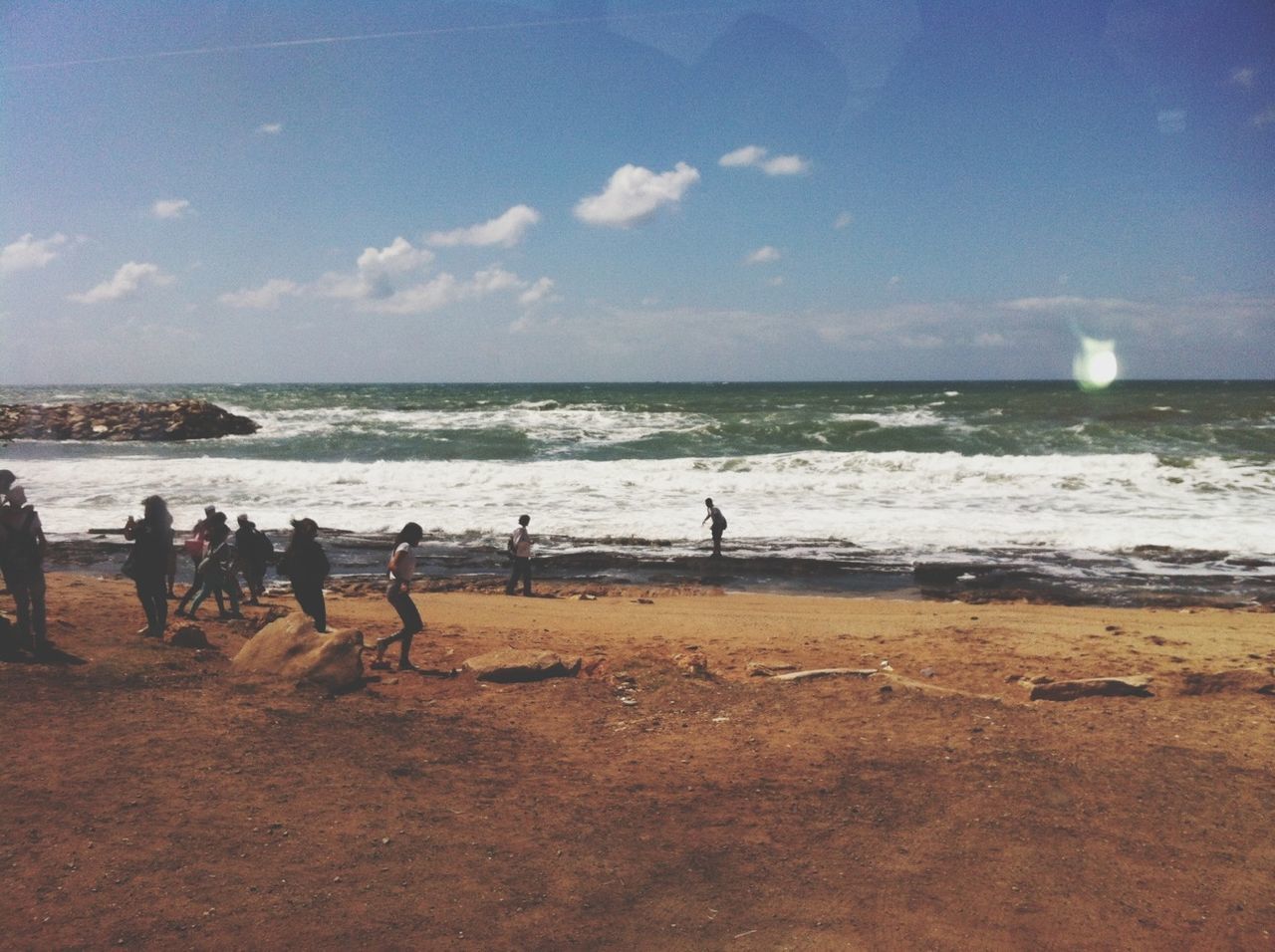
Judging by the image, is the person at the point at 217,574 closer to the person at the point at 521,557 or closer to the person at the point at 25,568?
the person at the point at 25,568

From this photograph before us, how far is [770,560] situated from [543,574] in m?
4.31

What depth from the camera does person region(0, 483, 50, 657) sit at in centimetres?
759

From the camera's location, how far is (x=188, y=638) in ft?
27.9

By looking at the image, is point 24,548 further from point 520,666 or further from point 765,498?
point 765,498

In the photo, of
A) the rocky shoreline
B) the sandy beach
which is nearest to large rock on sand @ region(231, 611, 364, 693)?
the sandy beach

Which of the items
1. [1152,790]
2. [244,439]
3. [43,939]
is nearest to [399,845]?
[43,939]

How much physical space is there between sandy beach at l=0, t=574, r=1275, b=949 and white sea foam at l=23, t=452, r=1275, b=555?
9.11 metres

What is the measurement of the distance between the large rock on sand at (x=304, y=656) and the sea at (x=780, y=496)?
7028 mm

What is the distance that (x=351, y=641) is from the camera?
7.73m

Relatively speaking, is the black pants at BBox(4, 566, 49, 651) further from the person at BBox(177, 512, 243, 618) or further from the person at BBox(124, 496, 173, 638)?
the person at BBox(177, 512, 243, 618)

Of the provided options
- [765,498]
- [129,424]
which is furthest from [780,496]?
[129,424]

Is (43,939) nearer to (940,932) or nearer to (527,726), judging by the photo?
(527,726)

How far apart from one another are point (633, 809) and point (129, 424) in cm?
4943

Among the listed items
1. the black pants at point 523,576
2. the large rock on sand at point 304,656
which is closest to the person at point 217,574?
the large rock on sand at point 304,656
